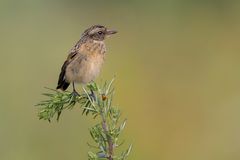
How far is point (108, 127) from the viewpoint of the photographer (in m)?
3.14

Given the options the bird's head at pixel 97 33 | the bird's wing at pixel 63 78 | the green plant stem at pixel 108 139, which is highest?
the bird's head at pixel 97 33

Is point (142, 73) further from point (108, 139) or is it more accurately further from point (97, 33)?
point (108, 139)

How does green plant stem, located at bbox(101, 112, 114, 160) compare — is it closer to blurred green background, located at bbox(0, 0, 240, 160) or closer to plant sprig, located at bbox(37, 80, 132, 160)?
plant sprig, located at bbox(37, 80, 132, 160)

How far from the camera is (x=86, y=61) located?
5578mm

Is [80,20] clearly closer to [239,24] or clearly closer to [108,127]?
[239,24]

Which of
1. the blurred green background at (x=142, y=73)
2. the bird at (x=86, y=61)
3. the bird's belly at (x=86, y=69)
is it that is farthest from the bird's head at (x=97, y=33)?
the blurred green background at (x=142, y=73)

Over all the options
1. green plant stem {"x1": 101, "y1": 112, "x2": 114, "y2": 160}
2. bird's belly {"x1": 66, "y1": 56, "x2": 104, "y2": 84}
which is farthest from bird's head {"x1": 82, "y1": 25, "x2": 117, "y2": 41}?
green plant stem {"x1": 101, "y1": 112, "x2": 114, "y2": 160}

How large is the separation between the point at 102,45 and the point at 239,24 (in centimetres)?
737

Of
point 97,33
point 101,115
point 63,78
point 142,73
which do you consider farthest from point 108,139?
point 142,73

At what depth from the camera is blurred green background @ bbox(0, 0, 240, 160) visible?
758 cm

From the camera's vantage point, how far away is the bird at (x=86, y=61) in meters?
→ 5.52

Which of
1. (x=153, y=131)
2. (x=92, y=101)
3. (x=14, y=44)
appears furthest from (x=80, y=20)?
(x=92, y=101)

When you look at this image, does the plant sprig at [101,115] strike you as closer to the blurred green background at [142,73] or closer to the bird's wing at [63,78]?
the bird's wing at [63,78]

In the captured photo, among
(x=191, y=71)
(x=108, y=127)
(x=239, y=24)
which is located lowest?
(x=108, y=127)
